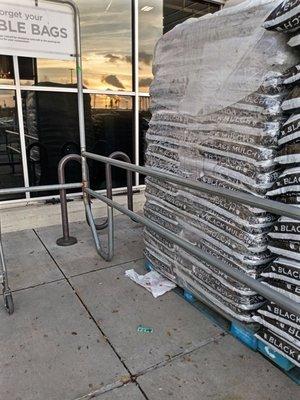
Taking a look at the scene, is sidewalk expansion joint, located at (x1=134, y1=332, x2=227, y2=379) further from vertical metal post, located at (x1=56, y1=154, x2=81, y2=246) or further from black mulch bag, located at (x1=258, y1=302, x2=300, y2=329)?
vertical metal post, located at (x1=56, y1=154, x2=81, y2=246)

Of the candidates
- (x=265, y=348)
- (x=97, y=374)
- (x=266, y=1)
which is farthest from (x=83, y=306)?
(x=266, y=1)

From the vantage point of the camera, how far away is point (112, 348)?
192 cm

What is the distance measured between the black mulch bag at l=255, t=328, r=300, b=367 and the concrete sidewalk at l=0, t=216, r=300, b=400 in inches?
5.5

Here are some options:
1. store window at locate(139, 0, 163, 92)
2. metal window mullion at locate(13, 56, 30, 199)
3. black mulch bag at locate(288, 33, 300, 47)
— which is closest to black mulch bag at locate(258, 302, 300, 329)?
black mulch bag at locate(288, 33, 300, 47)

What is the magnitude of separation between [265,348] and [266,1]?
1.72 m

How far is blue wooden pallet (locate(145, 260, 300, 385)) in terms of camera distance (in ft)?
5.65

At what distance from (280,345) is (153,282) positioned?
1063 mm

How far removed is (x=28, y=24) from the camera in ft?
9.30

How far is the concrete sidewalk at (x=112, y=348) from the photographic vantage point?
64.8 inches

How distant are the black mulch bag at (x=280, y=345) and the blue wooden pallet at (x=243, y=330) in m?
0.04

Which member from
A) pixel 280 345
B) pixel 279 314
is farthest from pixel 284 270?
pixel 280 345

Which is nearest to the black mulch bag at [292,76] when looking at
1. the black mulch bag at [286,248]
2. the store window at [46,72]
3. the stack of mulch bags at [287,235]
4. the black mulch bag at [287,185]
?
the stack of mulch bags at [287,235]

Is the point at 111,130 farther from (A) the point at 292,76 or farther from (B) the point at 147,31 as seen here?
(A) the point at 292,76

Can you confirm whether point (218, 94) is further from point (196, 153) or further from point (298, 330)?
point (298, 330)
